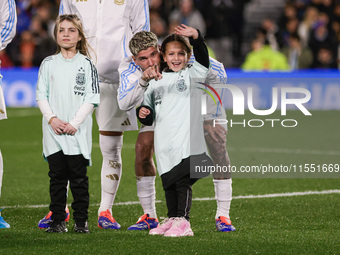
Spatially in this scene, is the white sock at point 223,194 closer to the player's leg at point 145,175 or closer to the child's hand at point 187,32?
the player's leg at point 145,175

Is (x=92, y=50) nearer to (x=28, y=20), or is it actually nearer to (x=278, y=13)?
(x=28, y=20)

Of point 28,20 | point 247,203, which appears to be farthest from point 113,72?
point 28,20

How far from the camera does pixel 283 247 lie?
18.0ft

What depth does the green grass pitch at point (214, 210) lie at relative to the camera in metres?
5.53

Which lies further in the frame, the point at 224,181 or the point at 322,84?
the point at 322,84

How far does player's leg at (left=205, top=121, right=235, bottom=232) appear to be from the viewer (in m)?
6.06

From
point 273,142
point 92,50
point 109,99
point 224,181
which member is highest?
point 92,50

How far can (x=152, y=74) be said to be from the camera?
567 cm

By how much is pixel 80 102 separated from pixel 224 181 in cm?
123

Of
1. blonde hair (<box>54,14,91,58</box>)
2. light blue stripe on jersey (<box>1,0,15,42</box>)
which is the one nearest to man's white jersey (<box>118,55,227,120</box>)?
blonde hair (<box>54,14,91,58</box>)

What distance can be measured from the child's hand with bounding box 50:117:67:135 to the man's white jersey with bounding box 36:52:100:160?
0.20 ft

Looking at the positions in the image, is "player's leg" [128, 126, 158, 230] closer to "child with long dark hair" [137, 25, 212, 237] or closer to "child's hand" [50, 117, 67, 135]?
"child with long dark hair" [137, 25, 212, 237]

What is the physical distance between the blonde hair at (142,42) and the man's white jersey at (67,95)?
0.36 m

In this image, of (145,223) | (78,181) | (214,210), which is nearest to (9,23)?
(78,181)
